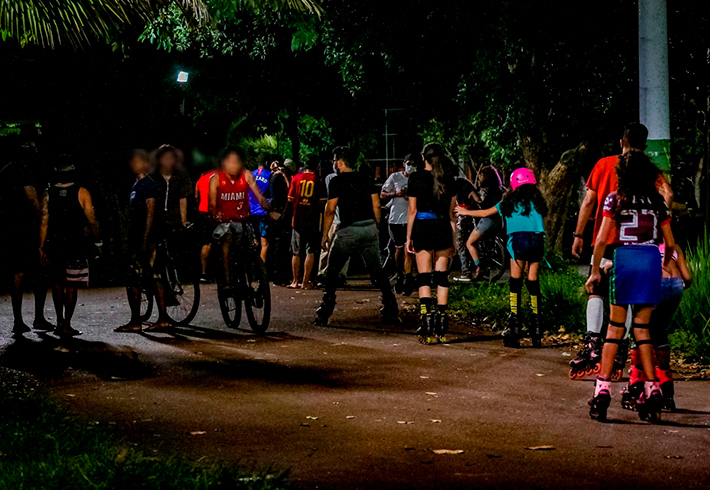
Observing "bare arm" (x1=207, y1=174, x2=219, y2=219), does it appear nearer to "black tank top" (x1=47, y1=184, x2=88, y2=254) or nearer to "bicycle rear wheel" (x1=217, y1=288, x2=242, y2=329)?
"bicycle rear wheel" (x1=217, y1=288, x2=242, y2=329)

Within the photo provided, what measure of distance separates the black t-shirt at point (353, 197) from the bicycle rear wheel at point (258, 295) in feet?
3.58

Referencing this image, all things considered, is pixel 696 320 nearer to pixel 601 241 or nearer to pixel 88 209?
pixel 601 241

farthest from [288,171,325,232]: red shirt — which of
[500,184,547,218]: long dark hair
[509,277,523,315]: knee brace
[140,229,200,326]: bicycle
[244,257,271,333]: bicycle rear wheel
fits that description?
[509,277,523,315]: knee brace

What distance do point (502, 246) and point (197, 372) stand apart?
8491 mm

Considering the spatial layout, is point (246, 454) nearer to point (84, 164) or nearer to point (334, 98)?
point (84, 164)

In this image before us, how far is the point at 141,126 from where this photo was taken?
2900 cm

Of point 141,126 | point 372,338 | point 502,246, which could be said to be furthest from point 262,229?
point 141,126

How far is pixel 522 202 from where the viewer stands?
10.7m

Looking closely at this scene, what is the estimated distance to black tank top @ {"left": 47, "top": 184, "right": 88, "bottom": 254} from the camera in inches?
429

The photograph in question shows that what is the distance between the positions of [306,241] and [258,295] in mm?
4704

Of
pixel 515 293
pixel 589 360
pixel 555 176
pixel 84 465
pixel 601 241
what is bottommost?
pixel 84 465

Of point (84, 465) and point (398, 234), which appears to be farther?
point (398, 234)

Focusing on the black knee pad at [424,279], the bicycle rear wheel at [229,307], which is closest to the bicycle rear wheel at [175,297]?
the bicycle rear wheel at [229,307]

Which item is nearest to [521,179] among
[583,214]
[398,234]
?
[583,214]
